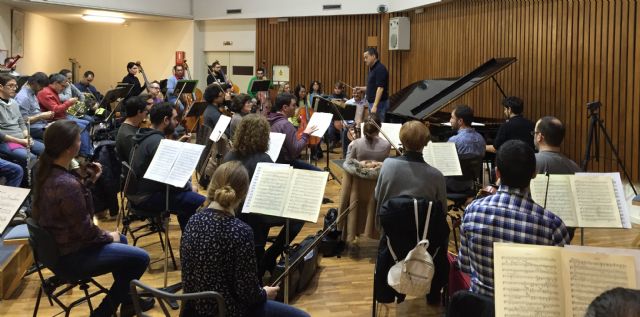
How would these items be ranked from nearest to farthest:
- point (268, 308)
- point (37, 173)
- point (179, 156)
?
point (268, 308)
point (37, 173)
point (179, 156)

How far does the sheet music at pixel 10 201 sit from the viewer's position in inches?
119

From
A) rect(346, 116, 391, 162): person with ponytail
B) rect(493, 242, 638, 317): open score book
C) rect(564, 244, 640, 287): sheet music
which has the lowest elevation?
rect(493, 242, 638, 317): open score book

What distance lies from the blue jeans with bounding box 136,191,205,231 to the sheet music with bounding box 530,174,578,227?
8.41 feet

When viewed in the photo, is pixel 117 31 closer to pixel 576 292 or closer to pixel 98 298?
pixel 98 298

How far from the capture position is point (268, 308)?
2.62 meters

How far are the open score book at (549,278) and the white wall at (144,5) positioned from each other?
11.9 metres

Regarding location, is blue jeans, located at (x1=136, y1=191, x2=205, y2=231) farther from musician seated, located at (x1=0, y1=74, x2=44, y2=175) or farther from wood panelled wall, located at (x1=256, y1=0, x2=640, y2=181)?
wood panelled wall, located at (x1=256, y1=0, x2=640, y2=181)

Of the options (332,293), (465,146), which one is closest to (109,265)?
(332,293)

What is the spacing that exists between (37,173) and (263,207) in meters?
1.26

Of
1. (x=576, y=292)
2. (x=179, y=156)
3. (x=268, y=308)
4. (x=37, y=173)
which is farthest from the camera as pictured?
(x=179, y=156)

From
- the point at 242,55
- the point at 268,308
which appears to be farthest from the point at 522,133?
the point at 242,55

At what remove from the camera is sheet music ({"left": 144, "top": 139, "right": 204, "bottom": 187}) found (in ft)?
12.9

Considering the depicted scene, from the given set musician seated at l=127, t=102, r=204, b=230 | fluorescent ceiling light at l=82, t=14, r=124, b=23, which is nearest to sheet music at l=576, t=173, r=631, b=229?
musician seated at l=127, t=102, r=204, b=230

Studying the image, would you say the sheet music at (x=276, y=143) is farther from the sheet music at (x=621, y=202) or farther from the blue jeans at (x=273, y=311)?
Result: the sheet music at (x=621, y=202)
